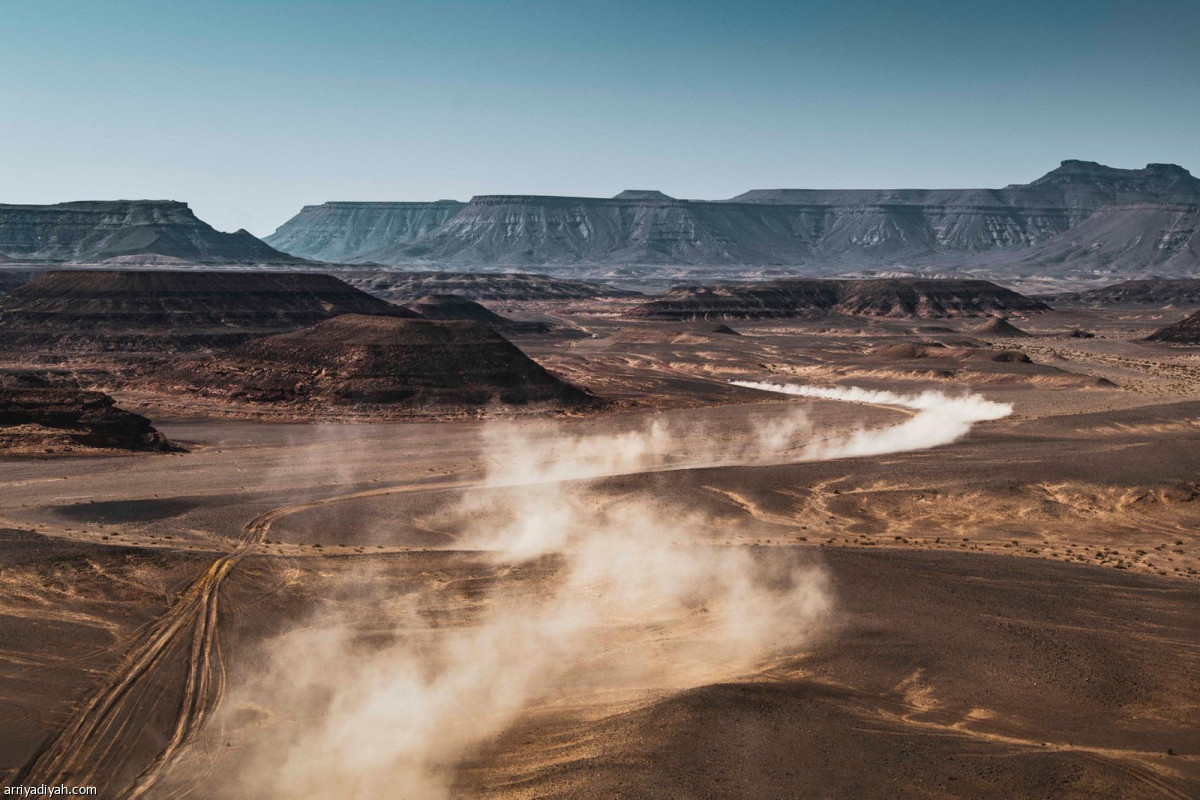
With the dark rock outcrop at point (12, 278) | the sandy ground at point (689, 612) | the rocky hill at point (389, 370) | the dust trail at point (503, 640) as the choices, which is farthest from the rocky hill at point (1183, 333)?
the dark rock outcrop at point (12, 278)

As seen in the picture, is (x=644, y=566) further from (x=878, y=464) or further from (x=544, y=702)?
(x=878, y=464)

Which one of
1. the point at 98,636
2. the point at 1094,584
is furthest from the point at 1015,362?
the point at 98,636

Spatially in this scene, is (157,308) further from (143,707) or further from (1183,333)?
(1183,333)

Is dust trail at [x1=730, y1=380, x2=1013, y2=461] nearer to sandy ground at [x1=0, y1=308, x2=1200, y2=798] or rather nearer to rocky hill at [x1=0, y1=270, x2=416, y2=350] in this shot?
sandy ground at [x1=0, y1=308, x2=1200, y2=798]

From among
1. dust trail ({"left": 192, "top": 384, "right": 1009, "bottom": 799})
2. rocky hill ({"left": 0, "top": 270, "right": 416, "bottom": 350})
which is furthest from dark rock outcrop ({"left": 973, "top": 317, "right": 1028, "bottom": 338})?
dust trail ({"left": 192, "top": 384, "right": 1009, "bottom": 799})

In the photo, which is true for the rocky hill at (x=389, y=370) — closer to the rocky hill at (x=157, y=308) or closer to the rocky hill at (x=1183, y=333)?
the rocky hill at (x=157, y=308)

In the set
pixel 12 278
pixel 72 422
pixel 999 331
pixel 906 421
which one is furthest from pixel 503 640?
pixel 12 278
